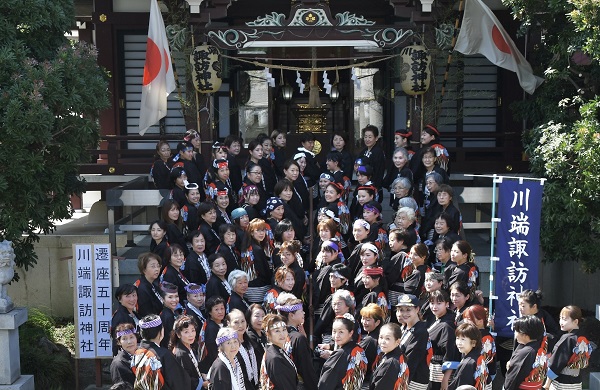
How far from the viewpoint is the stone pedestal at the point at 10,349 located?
927cm

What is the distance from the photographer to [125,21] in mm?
15203

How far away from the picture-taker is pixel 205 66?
13.3 m

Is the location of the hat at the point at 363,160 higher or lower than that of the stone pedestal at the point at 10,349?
higher

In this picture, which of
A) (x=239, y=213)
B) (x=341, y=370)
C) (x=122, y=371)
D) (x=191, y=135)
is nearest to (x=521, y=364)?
(x=341, y=370)

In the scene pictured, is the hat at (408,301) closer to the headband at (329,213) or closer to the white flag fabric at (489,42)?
the headband at (329,213)

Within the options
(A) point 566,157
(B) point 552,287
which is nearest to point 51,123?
(A) point 566,157

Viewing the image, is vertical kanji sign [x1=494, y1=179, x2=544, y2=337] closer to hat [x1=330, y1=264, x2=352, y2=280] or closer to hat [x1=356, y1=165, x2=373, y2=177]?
hat [x1=356, y1=165, x2=373, y2=177]

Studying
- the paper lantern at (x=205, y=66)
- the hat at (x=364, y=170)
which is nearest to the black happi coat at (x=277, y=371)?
the hat at (x=364, y=170)

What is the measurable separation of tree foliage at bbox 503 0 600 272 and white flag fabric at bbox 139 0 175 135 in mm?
5117

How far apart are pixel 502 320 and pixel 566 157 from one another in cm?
256

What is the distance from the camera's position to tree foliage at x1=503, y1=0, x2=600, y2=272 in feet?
34.6

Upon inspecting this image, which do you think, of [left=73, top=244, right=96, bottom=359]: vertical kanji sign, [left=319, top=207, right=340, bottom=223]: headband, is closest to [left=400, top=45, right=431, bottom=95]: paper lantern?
[left=319, top=207, right=340, bottom=223]: headband

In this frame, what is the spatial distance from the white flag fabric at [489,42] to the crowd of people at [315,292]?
6.22 ft

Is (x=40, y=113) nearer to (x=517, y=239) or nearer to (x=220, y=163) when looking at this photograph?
(x=220, y=163)
